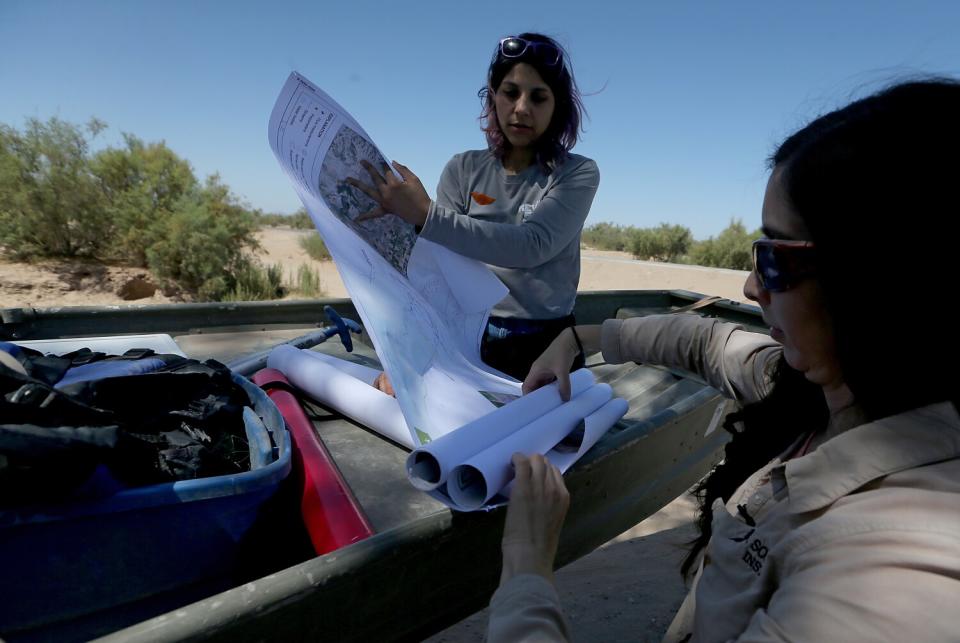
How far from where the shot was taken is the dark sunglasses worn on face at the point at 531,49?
5.88ft

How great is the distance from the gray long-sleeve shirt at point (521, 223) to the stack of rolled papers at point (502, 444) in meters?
0.45

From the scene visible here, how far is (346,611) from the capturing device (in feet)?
3.13

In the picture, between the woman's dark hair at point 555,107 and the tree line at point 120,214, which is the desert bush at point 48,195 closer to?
the tree line at point 120,214

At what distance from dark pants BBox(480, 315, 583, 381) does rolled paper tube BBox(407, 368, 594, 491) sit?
588 mm

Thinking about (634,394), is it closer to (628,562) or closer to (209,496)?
(628,562)

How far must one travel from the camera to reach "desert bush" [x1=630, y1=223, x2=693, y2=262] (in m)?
23.3

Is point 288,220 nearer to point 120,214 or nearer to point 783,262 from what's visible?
point 120,214

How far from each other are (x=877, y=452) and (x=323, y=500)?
99 centimetres

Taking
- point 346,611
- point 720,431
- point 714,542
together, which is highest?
→ point 714,542

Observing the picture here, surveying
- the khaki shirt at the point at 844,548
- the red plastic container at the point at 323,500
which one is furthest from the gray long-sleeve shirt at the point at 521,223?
the khaki shirt at the point at 844,548

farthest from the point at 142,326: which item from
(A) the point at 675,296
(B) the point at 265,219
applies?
(B) the point at 265,219

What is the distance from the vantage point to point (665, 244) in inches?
918

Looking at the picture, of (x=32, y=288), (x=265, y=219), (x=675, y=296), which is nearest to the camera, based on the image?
(x=675, y=296)

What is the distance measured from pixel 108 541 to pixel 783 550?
1.04 m
